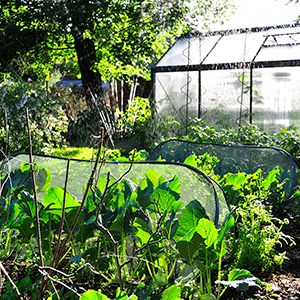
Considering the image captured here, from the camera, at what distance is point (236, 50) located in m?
7.76

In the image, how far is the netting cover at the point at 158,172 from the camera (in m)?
2.34

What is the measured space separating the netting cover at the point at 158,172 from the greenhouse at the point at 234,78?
519cm

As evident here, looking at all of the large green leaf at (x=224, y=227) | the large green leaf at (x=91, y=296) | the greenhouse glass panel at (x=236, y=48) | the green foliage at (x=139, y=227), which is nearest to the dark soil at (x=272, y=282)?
the green foliage at (x=139, y=227)

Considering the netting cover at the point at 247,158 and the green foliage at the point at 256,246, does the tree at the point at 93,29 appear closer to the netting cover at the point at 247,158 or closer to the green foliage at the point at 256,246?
the netting cover at the point at 247,158

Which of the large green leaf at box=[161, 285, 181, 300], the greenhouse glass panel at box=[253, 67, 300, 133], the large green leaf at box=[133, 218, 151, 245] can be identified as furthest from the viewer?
the greenhouse glass panel at box=[253, 67, 300, 133]

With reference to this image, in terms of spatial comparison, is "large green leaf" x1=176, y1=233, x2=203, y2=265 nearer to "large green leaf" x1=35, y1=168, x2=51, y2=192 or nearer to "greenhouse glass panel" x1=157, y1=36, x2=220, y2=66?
"large green leaf" x1=35, y1=168, x2=51, y2=192

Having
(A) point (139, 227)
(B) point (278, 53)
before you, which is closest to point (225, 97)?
(B) point (278, 53)

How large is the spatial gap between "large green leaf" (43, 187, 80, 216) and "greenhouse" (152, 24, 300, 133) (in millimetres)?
5789

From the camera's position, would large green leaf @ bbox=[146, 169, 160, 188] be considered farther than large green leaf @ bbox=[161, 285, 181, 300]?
Yes

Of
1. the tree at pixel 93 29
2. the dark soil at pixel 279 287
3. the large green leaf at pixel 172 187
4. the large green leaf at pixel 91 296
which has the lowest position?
the dark soil at pixel 279 287

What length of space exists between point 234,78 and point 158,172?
18.1 feet

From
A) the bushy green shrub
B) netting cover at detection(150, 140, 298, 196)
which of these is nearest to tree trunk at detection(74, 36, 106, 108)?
the bushy green shrub

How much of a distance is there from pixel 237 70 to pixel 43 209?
6078 millimetres

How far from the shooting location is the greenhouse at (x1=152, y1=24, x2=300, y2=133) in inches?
281
